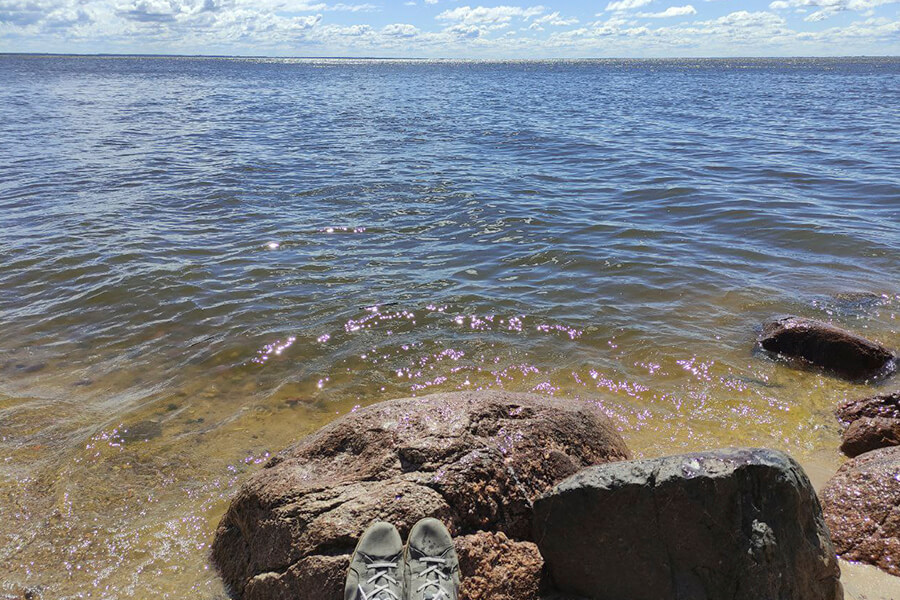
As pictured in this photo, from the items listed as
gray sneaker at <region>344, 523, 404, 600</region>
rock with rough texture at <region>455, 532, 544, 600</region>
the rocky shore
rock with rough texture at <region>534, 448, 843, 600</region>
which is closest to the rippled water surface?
the rocky shore

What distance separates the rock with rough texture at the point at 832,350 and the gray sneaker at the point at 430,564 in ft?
14.5

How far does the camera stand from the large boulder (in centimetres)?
427

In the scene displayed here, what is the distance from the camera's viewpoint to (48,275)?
7.87m

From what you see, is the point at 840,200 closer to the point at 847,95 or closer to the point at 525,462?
the point at 525,462

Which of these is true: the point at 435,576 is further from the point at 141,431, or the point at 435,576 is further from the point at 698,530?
the point at 141,431

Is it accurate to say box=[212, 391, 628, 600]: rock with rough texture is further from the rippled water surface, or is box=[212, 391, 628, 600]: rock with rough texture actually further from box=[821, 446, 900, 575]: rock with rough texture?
box=[821, 446, 900, 575]: rock with rough texture

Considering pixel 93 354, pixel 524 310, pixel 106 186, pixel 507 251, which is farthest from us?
pixel 106 186

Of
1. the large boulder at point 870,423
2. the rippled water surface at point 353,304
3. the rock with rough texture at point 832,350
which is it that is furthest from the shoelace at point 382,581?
the rock with rough texture at point 832,350

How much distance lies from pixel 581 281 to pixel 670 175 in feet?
22.8

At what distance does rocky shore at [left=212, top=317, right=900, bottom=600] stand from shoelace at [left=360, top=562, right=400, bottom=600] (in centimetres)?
17

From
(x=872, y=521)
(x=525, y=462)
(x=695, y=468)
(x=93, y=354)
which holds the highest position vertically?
(x=695, y=468)

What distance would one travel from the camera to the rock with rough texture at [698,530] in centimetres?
245

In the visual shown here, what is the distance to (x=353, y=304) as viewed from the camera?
7086 mm

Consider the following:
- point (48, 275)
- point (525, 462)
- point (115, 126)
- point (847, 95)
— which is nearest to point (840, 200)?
point (525, 462)
